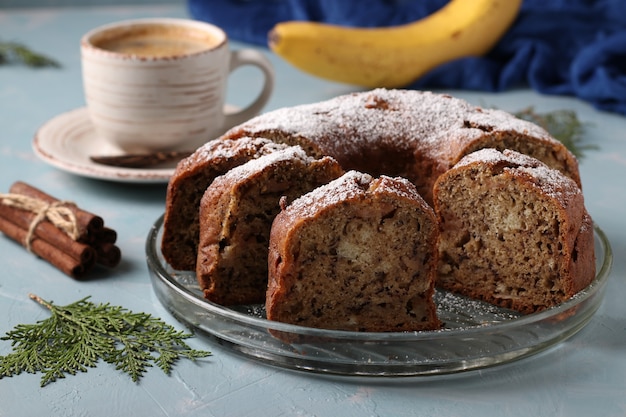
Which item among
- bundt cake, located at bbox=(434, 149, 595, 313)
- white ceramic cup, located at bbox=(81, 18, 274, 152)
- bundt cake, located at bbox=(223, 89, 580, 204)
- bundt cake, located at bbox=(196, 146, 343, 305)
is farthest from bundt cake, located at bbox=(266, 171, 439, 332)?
white ceramic cup, located at bbox=(81, 18, 274, 152)

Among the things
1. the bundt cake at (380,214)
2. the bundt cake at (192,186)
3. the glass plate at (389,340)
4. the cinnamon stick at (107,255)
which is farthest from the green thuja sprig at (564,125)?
the cinnamon stick at (107,255)

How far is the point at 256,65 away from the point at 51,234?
1246 mm

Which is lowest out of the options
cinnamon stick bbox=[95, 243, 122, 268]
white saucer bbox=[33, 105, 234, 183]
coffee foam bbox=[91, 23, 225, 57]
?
white saucer bbox=[33, 105, 234, 183]

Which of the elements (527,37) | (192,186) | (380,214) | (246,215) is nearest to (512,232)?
(380,214)

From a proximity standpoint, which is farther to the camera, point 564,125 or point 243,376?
point 564,125

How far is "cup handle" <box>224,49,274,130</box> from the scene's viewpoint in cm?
348

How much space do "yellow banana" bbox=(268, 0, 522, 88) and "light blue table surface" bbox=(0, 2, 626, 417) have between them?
1.08m

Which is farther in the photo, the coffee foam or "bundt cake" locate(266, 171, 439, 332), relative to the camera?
the coffee foam

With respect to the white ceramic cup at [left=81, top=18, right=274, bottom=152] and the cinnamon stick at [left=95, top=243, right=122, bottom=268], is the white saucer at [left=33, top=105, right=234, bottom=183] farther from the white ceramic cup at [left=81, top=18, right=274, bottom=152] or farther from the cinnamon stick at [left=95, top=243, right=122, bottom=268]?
the cinnamon stick at [left=95, top=243, right=122, bottom=268]

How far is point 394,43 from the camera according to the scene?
4.17m

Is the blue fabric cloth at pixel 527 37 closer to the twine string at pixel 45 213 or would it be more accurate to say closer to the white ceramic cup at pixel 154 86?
the white ceramic cup at pixel 154 86

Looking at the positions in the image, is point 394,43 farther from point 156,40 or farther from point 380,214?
point 380,214

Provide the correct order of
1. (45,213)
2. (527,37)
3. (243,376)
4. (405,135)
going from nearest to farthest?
1. (243,376)
2. (405,135)
3. (45,213)
4. (527,37)

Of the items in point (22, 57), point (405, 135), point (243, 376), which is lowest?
point (22, 57)
